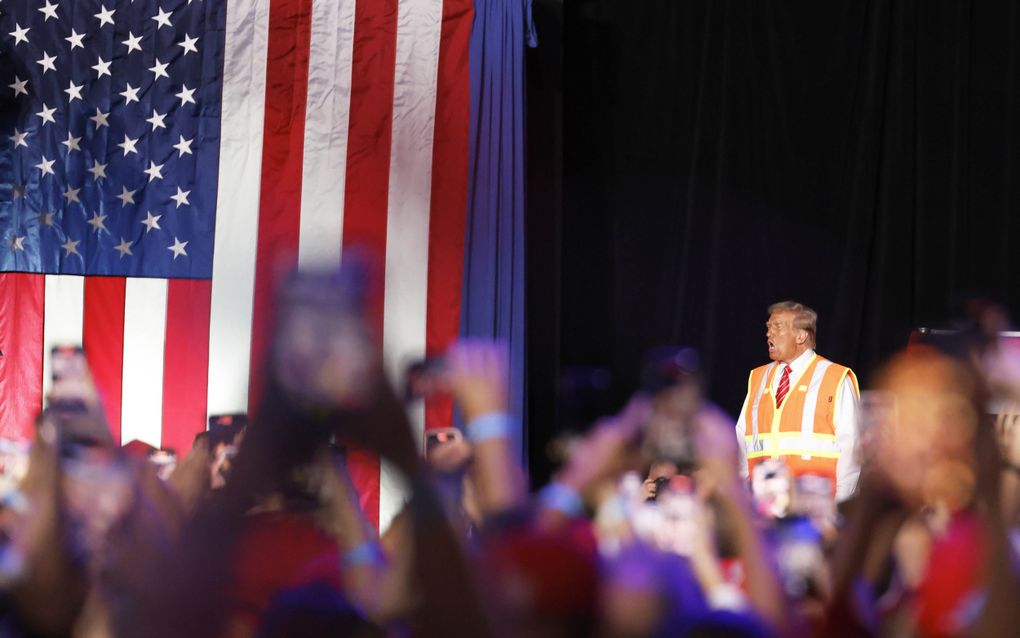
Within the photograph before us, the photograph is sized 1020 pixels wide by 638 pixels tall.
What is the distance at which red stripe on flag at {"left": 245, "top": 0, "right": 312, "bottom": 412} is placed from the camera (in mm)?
6078

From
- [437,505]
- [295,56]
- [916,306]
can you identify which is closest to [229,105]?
[295,56]

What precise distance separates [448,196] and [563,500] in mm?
4632

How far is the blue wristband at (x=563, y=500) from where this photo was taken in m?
1.54

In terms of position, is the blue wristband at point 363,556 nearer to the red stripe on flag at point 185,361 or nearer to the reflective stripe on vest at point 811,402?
the reflective stripe on vest at point 811,402

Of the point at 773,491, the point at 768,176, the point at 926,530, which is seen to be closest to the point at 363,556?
the point at 926,530

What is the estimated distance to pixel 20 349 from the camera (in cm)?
592

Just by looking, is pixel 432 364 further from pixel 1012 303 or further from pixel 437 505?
pixel 1012 303

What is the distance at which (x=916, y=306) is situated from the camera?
255 inches

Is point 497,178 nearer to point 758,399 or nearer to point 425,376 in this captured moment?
point 758,399

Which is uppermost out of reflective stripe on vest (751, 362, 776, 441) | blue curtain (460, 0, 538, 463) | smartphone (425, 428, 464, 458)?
blue curtain (460, 0, 538, 463)

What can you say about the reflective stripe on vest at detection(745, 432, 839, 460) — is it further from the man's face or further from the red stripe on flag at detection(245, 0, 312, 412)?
the red stripe on flag at detection(245, 0, 312, 412)

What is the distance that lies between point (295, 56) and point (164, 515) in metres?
4.96

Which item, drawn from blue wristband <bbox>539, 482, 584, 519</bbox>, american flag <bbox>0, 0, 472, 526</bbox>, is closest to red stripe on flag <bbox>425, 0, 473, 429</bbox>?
american flag <bbox>0, 0, 472, 526</bbox>

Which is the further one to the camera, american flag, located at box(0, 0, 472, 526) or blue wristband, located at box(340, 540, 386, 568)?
american flag, located at box(0, 0, 472, 526)
